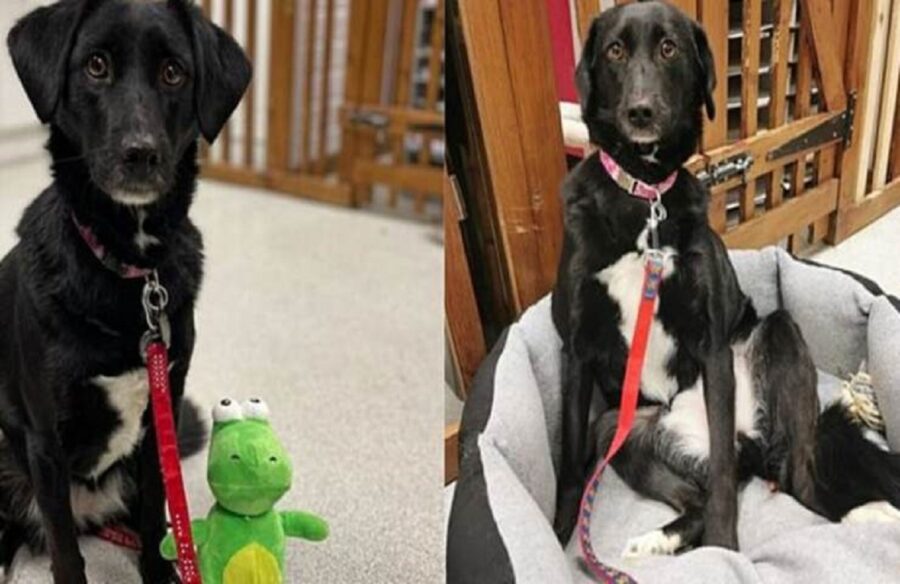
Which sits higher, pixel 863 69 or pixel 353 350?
pixel 863 69

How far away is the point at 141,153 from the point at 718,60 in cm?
60

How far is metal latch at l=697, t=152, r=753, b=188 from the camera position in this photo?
45.3 inches

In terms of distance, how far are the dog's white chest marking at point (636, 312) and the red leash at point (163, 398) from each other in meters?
0.49

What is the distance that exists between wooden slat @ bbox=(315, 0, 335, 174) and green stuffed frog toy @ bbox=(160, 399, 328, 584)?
225 cm

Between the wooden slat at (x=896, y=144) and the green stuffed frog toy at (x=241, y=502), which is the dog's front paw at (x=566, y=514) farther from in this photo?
the wooden slat at (x=896, y=144)

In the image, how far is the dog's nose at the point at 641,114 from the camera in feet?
3.54

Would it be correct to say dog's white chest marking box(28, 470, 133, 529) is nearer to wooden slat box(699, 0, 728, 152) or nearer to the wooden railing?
wooden slat box(699, 0, 728, 152)

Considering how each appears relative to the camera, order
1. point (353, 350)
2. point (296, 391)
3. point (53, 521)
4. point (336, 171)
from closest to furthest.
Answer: point (53, 521)
point (296, 391)
point (353, 350)
point (336, 171)

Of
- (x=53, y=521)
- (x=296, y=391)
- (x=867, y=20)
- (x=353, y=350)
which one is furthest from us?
(x=353, y=350)

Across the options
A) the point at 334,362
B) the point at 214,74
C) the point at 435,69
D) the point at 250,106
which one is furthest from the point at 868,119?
the point at 250,106

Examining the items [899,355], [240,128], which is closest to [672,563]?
[899,355]

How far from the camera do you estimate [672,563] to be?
115cm

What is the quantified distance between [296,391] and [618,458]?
1.02 m

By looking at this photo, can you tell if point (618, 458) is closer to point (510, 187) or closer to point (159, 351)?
point (510, 187)
